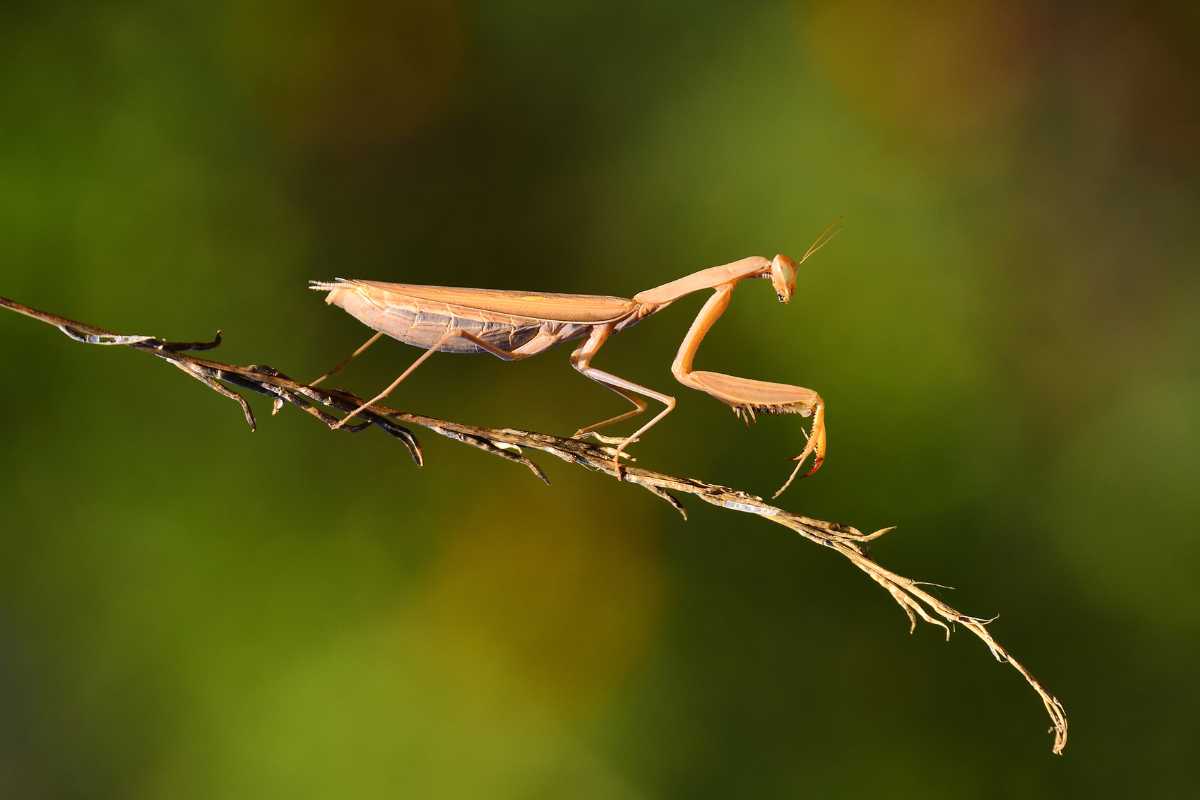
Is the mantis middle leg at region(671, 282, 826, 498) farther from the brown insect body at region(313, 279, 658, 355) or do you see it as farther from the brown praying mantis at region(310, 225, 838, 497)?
the brown insect body at region(313, 279, 658, 355)

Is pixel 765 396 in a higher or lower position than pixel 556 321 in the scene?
lower

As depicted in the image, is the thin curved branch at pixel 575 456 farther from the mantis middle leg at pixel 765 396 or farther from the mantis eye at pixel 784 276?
the mantis eye at pixel 784 276

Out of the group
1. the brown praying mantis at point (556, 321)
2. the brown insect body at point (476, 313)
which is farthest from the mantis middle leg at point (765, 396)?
the brown insect body at point (476, 313)

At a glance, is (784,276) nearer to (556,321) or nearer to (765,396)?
(765,396)

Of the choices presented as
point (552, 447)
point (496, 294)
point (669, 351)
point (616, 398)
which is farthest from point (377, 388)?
point (552, 447)

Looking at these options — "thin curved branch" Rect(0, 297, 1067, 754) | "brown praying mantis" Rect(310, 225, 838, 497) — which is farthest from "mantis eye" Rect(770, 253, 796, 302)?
"thin curved branch" Rect(0, 297, 1067, 754)

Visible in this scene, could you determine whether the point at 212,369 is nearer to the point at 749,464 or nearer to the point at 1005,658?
the point at 1005,658

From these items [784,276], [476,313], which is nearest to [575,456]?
[476,313]
